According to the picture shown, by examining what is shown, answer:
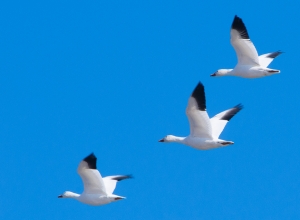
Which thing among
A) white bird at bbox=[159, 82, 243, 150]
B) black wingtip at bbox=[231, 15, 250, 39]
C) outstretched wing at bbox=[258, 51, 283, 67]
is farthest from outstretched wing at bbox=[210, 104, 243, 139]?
black wingtip at bbox=[231, 15, 250, 39]

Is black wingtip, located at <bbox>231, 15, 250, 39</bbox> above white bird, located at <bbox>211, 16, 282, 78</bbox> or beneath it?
above

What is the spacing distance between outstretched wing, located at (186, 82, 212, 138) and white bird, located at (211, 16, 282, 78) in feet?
6.66

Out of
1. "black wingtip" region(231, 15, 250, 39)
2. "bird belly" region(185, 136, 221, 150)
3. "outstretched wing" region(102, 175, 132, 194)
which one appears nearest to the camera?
"bird belly" region(185, 136, 221, 150)

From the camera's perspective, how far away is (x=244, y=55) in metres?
30.0

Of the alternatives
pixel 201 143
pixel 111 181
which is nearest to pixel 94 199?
pixel 111 181

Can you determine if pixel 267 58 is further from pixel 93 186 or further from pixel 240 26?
pixel 93 186

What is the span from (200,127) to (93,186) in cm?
313

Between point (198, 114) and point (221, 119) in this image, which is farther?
point (221, 119)

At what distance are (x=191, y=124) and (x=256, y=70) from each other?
224 cm

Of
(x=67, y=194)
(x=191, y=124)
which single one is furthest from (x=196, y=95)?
(x=67, y=194)

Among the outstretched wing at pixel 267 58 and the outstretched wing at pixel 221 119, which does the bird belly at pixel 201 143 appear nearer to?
the outstretched wing at pixel 221 119

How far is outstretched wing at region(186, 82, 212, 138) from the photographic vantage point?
92.1 ft

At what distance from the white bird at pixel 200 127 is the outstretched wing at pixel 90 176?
2.00 meters

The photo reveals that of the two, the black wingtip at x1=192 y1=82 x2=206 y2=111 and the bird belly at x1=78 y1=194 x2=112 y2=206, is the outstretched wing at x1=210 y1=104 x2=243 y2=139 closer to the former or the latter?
the black wingtip at x1=192 y1=82 x2=206 y2=111
